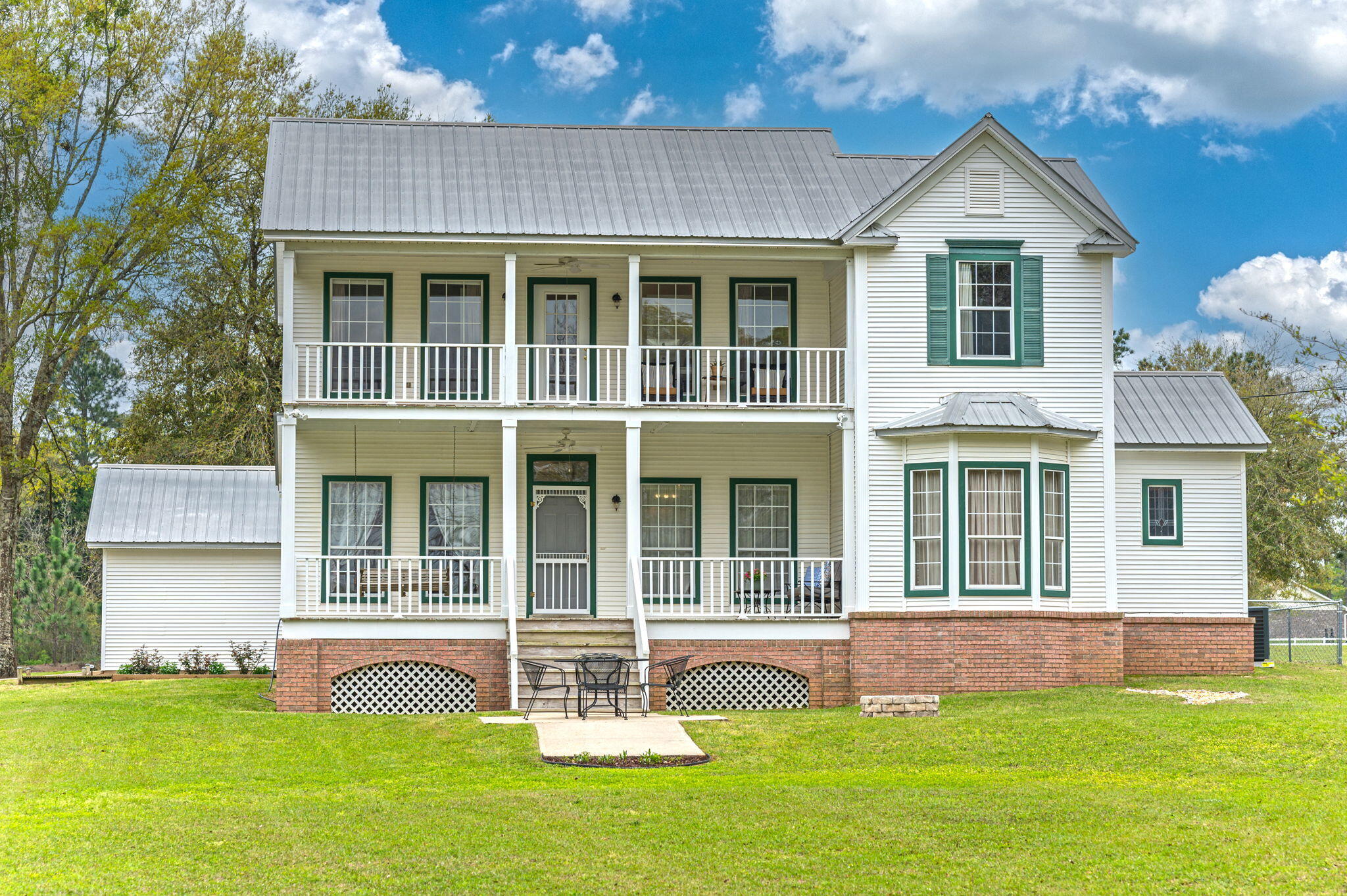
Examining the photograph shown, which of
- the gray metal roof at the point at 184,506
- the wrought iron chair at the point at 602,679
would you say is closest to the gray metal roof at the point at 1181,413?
the wrought iron chair at the point at 602,679

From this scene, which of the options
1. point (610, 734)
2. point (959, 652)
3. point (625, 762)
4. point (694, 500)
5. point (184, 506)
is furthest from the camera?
point (184, 506)

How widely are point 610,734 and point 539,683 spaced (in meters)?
2.64

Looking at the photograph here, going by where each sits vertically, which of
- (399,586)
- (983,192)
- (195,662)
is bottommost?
(195,662)

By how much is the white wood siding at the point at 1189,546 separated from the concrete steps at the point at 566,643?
7828 mm

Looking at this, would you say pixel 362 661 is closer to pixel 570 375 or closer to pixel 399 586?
pixel 399 586

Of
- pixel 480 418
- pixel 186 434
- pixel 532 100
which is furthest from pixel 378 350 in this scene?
pixel 532 100

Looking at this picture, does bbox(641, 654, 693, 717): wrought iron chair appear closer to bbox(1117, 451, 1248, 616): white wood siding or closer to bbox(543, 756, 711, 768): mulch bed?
bbox(543, 756, 711, 768): mulch bed

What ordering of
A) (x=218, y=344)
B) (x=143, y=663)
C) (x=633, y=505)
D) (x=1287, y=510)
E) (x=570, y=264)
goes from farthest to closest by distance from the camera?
1. (x=1287, y=510)
2. (x=218, y=344)
3. (x=143, y=663)
4. (x=570, y=264)
5. (x=633, y=505)

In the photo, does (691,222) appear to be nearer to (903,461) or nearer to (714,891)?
(903,461)

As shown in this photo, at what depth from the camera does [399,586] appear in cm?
1922

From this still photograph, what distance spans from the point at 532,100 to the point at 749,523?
38016 mm

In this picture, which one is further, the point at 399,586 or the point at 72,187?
the point at 72,187

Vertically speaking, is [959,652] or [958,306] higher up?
[958,306]

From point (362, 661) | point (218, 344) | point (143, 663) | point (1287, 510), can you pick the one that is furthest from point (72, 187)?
point (1287, 510)
